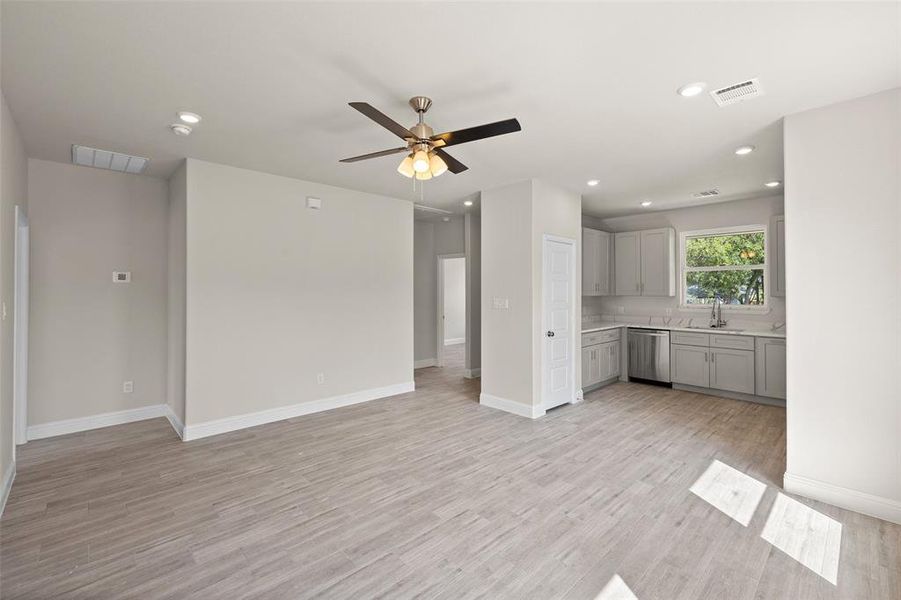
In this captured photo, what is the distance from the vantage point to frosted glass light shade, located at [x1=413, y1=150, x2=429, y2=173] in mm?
2674

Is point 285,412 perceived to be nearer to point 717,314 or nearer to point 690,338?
point 690,338

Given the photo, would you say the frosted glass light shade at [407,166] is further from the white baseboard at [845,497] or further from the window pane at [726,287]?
the window pane at [726,287]

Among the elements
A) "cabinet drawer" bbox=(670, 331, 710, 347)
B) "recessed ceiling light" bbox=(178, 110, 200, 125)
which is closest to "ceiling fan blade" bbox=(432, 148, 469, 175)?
"recessed ceiling light" bbox=(178, 110, 200, 125)

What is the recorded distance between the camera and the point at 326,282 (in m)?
5.17

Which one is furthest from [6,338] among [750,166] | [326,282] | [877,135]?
[750,166]

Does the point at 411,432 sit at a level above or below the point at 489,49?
below

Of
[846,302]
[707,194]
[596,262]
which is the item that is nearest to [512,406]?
[596,262]

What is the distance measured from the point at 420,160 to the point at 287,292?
2872 millimetres

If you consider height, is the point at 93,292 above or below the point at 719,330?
above

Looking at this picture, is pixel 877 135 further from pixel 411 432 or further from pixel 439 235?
pixel 439 235

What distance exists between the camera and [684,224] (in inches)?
257

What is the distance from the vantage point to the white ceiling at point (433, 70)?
6.55 feet

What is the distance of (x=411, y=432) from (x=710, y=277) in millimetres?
5169

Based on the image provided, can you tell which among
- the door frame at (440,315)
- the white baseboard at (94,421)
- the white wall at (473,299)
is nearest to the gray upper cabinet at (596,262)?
the white wall at (473,299)
